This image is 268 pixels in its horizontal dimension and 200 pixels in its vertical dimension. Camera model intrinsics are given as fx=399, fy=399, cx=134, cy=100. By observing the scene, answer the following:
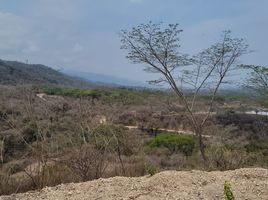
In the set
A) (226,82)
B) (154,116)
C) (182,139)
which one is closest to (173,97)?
(226,82)

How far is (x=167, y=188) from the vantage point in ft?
17.4

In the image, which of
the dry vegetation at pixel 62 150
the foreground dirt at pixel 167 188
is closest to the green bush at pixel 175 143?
the dry vegetation at pixel 62 150

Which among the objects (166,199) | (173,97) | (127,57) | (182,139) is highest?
(127,57)

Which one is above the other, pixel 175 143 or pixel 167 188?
pixel 167 188

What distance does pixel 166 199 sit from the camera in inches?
194

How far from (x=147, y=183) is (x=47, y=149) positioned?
234 cm

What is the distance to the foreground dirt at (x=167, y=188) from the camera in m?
5.08

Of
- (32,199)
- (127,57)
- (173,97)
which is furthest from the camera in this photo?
(173,97)

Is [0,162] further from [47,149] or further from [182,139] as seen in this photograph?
[182,139]

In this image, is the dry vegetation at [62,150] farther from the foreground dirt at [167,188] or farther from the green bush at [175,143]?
the green bush at [175,143]

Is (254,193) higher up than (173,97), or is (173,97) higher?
(173,97)

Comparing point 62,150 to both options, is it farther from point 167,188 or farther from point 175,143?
point 175,143

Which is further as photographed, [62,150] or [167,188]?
[62,150]

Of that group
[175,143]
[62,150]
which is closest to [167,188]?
[62,150]
